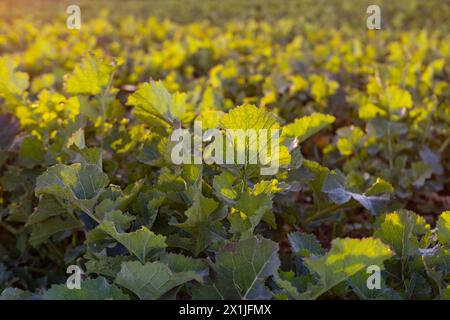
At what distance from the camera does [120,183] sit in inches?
105

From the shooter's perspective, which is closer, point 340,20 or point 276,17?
point 340,20

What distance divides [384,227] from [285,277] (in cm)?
34

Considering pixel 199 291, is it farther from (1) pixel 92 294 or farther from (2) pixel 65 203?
(2) pixel 65 203

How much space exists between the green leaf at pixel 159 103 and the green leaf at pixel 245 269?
29.3 inches

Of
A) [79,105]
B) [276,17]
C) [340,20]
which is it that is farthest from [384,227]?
[276,17]

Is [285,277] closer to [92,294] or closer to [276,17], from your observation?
[92,294]

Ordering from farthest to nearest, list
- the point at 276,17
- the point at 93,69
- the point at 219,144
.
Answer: the point at 276,17 → the point at 93,69 → the point at 219,144

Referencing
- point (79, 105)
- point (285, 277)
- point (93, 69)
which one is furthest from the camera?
point (79, 105)

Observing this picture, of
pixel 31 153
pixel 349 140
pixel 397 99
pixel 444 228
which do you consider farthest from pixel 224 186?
pixel 397 99

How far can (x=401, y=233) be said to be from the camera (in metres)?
1.75

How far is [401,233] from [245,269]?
1.56 ft

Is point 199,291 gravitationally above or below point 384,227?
below

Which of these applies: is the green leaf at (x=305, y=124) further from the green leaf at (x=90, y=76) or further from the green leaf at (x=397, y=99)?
the green leaf at (x=397, y=99)
